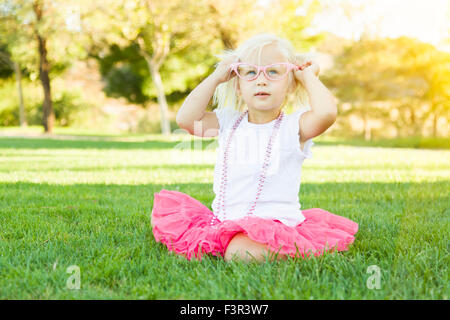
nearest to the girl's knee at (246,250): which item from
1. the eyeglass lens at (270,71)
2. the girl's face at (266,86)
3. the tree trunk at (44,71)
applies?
the girl's face at (266,86)

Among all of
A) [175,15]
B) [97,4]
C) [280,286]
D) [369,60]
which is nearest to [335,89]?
[369,60]

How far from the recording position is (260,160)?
252cm

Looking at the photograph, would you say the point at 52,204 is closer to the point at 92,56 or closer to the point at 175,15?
the point at 175,15

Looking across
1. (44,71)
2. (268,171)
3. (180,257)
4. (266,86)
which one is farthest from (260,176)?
(44,71)

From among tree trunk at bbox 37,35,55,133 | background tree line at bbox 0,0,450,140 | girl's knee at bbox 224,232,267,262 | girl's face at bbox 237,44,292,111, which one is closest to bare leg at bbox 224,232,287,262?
girl's knee at bbox 224,232,267,262

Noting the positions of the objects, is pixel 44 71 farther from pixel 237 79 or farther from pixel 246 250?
pixel 246 250

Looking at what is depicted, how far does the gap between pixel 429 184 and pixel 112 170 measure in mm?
4029

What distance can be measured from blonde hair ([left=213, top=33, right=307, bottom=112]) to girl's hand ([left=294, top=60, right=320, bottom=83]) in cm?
6

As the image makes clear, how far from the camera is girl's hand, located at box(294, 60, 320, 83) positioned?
2484mm

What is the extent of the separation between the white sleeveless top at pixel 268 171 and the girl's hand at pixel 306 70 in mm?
186

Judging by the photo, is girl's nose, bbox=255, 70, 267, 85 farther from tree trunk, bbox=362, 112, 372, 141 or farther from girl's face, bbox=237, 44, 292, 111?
tree trunk, bbox=362, 112, 372, 141

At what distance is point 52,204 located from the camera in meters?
3.75

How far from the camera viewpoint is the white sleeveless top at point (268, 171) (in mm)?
2492

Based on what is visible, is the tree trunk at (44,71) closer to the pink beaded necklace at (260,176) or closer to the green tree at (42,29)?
the green tree at (42,29)
